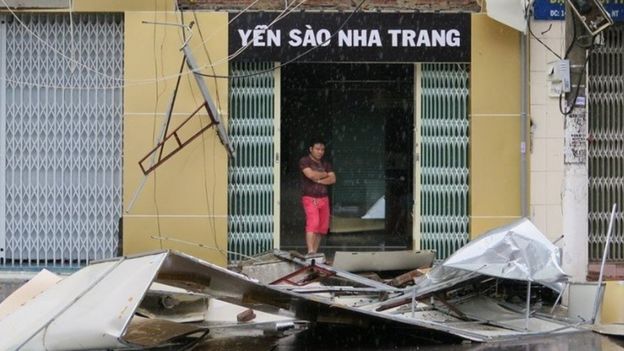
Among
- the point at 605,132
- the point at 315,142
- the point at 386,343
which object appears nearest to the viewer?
the point at 386,343

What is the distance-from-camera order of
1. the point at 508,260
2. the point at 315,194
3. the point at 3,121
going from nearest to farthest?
the point at 508,260, the point at 3,121, the point at 315,194

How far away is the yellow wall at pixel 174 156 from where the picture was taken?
47.3 ft

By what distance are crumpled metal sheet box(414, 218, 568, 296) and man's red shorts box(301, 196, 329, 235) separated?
4.69m

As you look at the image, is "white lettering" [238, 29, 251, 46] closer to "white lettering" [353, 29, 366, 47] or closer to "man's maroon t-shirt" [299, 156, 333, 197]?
"white lettering" [353, 29, 366, 47]

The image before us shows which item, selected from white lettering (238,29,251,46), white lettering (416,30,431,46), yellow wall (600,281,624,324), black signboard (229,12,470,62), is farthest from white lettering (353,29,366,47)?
yellow wall (600,281,624,324)

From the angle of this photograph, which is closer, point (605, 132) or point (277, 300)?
point (277, 300)

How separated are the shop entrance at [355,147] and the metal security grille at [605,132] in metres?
2.62

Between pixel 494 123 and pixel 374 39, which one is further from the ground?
pixel 374 39

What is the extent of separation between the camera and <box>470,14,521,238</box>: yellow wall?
14523 millimetres

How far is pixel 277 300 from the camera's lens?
356 inches

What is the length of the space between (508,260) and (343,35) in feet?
18.8

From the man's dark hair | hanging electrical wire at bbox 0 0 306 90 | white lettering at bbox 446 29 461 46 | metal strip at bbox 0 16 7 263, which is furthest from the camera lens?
the man's dark hair

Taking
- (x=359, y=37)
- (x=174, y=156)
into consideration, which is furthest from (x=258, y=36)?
(x=174, y=156)

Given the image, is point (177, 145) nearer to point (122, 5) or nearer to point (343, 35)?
point (122, 5)
